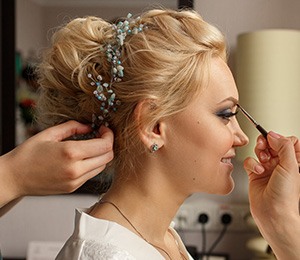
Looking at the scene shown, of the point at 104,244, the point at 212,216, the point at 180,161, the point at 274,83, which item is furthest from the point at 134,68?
the point at 212,216

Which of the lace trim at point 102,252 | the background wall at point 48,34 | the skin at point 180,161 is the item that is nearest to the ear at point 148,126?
the skin at point 180,161

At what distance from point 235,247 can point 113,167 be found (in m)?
1.41

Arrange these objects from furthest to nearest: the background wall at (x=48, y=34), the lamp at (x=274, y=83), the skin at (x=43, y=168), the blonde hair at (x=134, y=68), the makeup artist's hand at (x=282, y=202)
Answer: the background wall at (x=48, y=34) < the lamp at (x=274, y=83) < the makeup artist's hand at (x=282, y=202) < the blonde hair at (x=134, y=68) < the skin at (x=43, y=168)

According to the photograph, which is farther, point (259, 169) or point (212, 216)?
point (212, 216)

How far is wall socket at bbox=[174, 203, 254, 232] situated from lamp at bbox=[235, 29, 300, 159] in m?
0.36

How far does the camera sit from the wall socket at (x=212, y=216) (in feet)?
8.63

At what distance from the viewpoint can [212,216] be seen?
2.64m

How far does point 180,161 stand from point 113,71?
230 mm

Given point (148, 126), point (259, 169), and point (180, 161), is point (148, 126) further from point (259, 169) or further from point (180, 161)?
point (259, 169)

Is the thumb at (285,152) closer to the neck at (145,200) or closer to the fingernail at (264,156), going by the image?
the fingernail at (264,156)

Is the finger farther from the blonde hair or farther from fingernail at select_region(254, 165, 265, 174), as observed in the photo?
the blonde hair

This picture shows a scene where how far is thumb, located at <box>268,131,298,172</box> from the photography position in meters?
1.39

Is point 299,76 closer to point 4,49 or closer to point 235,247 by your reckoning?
point 235,247

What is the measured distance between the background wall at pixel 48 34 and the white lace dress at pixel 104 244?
1.45 metres
